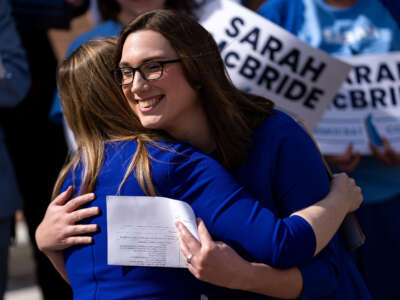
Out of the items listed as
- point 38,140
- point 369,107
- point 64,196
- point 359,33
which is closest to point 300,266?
point 64,196

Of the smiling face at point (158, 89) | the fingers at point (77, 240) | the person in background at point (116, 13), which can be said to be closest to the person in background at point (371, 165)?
the person in background at point (116, 13)

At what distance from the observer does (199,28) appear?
5.75 ft

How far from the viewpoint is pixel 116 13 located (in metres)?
2.94

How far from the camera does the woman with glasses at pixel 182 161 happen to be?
156 centimetres

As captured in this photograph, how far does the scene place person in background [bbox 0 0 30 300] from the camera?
273 centimetres

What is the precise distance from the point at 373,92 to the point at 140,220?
1.46 meters

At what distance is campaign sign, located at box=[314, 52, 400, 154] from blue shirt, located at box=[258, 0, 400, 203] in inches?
4.8

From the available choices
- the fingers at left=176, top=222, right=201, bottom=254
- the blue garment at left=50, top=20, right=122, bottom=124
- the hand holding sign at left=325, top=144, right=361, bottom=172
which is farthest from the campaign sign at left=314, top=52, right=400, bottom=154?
the fingers at left=176, top=222, right=201, bottom=254

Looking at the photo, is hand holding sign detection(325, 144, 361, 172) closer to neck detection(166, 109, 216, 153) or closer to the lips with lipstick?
neck detection(166, 109, 216, 153)

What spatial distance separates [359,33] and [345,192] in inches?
49.5

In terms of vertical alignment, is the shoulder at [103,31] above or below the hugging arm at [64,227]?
above

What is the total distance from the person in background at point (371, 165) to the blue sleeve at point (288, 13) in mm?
30

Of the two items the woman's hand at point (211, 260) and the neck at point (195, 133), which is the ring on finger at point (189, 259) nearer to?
the woman's hand at point (211, 260)

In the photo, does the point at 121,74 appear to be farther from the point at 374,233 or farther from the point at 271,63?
the point at 374,233
